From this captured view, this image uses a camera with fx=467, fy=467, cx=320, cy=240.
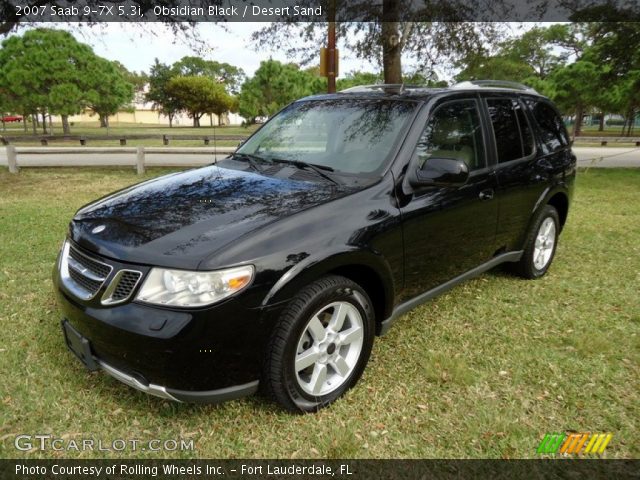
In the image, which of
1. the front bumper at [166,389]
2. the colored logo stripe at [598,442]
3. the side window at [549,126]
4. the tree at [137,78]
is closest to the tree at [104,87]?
the side window at [549,126]

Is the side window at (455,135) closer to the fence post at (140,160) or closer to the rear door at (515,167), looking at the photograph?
the rear door at (515,167)

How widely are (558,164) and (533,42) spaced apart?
186ft

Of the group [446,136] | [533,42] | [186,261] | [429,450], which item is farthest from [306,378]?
[533,42]

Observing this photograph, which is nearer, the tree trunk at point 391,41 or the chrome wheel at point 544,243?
the chrome wheel at point 544,243

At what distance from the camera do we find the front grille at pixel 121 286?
2248 millimetres

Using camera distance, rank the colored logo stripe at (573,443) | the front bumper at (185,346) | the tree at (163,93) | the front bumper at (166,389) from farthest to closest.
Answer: the tree at (163,93), the colored logo stripe at (573,443), the front bumper at (166,389), the front bumper at (185,346)

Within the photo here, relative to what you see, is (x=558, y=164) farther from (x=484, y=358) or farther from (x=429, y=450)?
(x=429, y=450)

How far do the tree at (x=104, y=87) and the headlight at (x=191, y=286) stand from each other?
36835 millimetres

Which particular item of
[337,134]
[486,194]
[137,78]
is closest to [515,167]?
[486,194]

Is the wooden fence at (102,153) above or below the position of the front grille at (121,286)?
above

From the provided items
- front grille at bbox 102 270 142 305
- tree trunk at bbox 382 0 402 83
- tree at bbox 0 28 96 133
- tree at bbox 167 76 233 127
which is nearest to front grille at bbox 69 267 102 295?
front grille at bbox 102 270 142 305

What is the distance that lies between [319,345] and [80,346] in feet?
4.21

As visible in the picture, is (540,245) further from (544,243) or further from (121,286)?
(121,286)

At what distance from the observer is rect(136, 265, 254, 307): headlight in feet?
7.08
